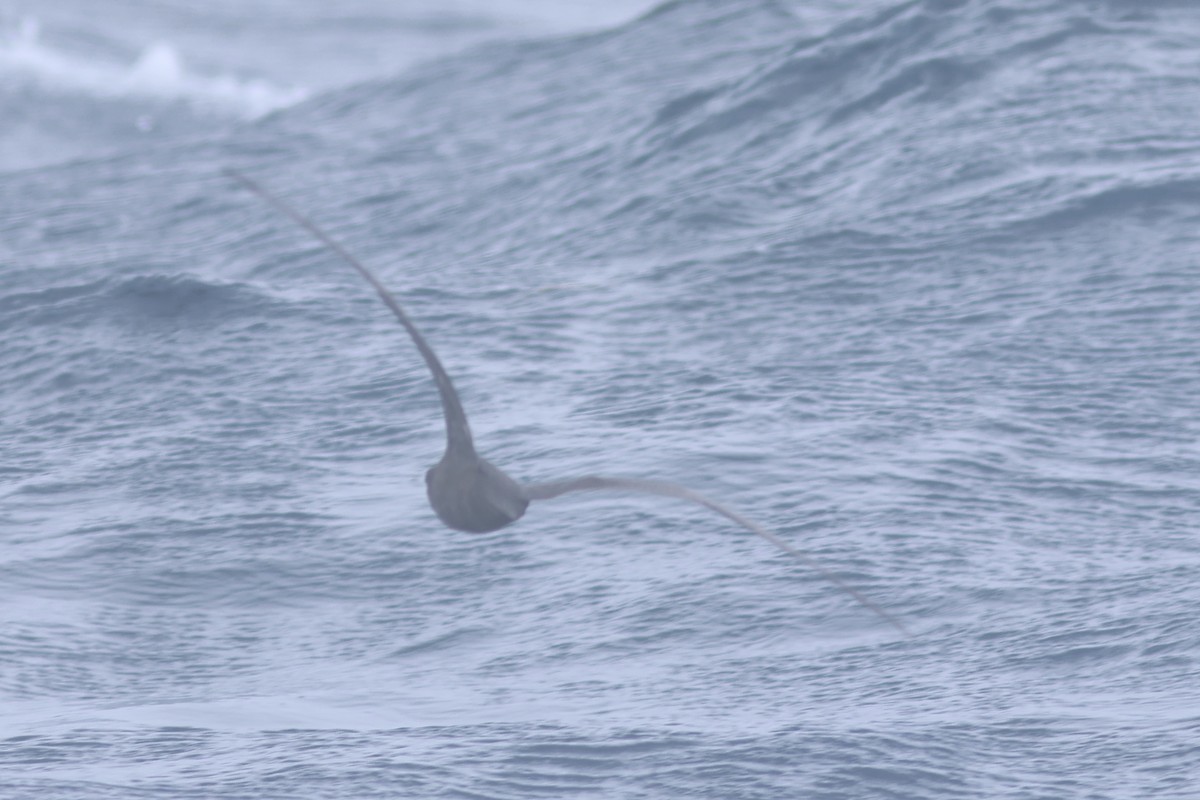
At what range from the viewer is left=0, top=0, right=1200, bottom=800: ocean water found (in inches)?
409

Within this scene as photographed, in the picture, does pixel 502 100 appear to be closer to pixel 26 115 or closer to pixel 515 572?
pixel 26 115

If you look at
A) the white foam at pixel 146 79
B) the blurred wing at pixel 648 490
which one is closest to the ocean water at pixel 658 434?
the blurred wing at pixel 648 490

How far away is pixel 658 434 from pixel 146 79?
2454 cm

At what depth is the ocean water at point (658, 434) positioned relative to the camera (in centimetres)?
1038

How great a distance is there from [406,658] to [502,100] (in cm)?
1567

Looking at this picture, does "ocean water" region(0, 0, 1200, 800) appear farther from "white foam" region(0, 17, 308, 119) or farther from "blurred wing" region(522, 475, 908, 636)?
"white foam" region(0, 17, 308, 119)

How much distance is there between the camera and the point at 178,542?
1353 centimetres

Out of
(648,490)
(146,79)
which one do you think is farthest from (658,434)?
(146,79)

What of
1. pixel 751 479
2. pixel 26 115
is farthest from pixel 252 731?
pixel 26 115

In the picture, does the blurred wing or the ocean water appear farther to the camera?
the ocean water

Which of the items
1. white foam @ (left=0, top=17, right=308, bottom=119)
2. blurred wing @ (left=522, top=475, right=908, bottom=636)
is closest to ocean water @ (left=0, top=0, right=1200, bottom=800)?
blurred wing @ (left=522, top=475, right=908, bottom=636)

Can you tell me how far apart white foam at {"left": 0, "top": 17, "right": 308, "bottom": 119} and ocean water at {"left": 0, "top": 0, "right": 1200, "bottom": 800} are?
30.9 ft

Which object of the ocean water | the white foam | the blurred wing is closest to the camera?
the blurred wing

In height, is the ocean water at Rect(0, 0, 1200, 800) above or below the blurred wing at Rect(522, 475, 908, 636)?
below
